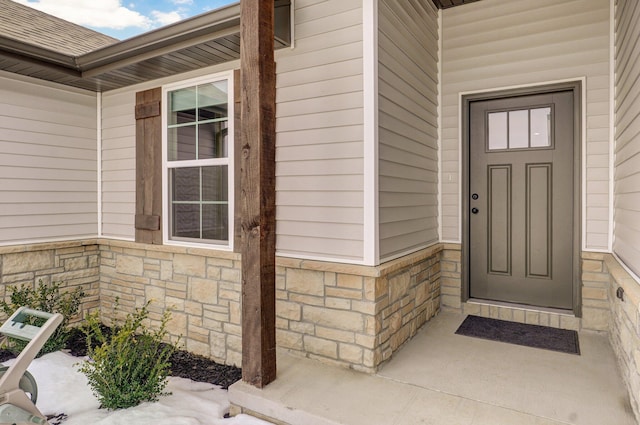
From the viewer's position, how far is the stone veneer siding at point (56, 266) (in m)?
3.77

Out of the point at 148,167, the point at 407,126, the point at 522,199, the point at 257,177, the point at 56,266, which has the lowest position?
the point at 56,266

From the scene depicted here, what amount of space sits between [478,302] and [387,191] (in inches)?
69.1

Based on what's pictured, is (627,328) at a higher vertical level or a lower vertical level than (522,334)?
higher

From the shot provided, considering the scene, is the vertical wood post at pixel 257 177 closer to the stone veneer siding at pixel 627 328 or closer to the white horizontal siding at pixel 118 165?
the stone veneer siding at pixel 627 328

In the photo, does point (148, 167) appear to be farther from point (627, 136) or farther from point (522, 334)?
point (627, 136)

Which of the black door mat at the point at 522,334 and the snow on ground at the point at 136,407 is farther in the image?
the black door mat at the point at 522,334

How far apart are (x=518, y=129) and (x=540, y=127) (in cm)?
18

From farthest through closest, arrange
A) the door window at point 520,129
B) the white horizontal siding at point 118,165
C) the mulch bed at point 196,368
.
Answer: the white horizontal siding at point 118,165, the door window at point 520,129, the mulch bed at point 196,368

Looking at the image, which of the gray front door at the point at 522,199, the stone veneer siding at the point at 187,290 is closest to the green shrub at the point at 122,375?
the stone veneer siding at the point at 187,290

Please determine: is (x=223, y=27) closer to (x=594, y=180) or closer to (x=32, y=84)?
(x=32, y=84)

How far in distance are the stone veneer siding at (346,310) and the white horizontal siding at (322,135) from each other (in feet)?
0.46

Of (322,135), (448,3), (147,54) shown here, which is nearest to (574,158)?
(448,3)

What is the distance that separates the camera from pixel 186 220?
3793 mm

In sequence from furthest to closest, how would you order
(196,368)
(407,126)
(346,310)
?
(196,368), (407,126), (346,310)
